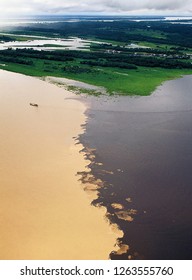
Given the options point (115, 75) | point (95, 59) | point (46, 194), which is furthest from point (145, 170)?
point (95, 59)

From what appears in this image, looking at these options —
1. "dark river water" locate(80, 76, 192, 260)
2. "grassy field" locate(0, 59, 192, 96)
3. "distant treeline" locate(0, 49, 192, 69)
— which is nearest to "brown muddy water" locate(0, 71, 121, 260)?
"dark river water" locate(80, 76, 192, 260)

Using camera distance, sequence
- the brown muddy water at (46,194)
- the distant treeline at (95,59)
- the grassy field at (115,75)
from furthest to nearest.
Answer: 1. the distant treeline at (95,59)
2. the grassy field at (115,75)
3. the brown muddy water at (46,194)

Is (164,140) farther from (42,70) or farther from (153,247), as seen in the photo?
(42,70)

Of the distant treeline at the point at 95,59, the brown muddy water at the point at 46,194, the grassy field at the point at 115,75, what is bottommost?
the brown muddy water at the point at 46,194

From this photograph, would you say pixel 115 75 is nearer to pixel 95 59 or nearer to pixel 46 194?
pixel 95 59

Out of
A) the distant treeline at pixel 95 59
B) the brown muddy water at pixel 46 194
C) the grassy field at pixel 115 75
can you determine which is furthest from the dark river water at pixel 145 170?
the distant treeline at pixel 95 59

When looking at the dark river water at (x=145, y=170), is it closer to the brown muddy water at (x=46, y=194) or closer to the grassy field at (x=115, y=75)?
the brown muddy water at (x=46, y=194)
